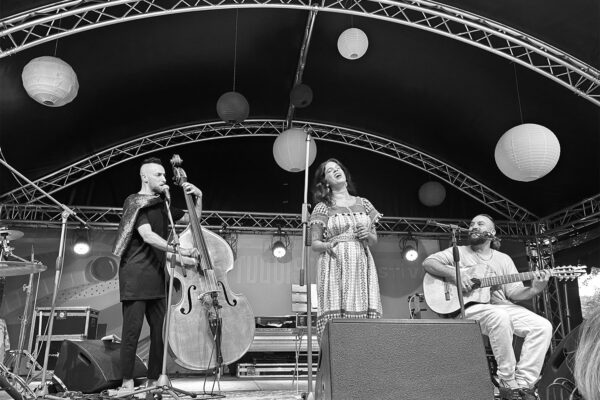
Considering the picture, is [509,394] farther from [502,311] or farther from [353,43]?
[353,43]

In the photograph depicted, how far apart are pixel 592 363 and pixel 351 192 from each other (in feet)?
8.58

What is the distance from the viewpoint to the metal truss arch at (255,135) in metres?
8.43

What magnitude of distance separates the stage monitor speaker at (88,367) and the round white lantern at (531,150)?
4.32 meters

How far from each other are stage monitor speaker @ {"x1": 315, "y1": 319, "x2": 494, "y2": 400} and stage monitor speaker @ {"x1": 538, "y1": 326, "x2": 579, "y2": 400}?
1.71 ft

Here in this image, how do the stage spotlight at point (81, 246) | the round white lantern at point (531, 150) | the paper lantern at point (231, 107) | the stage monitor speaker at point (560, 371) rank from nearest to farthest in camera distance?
the stage monitor speaker at point (560, 371)
the round white lantern at point (531, 150)
the paper lantern at point (231, 107)
the stage spotlight at point (81, 246)

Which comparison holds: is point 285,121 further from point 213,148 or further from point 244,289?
point 244,289

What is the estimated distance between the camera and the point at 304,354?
7.19 meters

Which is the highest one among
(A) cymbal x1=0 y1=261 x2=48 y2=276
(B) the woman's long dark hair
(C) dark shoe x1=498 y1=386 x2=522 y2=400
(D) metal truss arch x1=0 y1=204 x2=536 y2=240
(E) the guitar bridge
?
(D) metal truss arch x1=0 y1=204 x2=536 y2=240

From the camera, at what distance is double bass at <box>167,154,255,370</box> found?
2975 mm

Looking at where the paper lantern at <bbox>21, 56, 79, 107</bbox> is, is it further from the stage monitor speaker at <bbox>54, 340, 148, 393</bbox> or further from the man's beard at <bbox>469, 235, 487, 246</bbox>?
the man's beard at <bbox>469, 235, 487, 246</bbox>

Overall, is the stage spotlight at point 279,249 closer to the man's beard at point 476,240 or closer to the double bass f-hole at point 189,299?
the man's beard at point 476,240

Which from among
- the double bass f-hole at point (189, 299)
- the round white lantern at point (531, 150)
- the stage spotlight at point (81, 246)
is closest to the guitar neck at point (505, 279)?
the double bass f-hole at point (189, 299)

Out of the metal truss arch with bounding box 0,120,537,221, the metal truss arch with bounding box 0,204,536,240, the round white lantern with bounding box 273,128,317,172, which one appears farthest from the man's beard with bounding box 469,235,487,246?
the metal truss arch with bounding box 0,120,537,221

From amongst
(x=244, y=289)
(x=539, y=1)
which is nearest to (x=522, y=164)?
(x=539, y=1)
